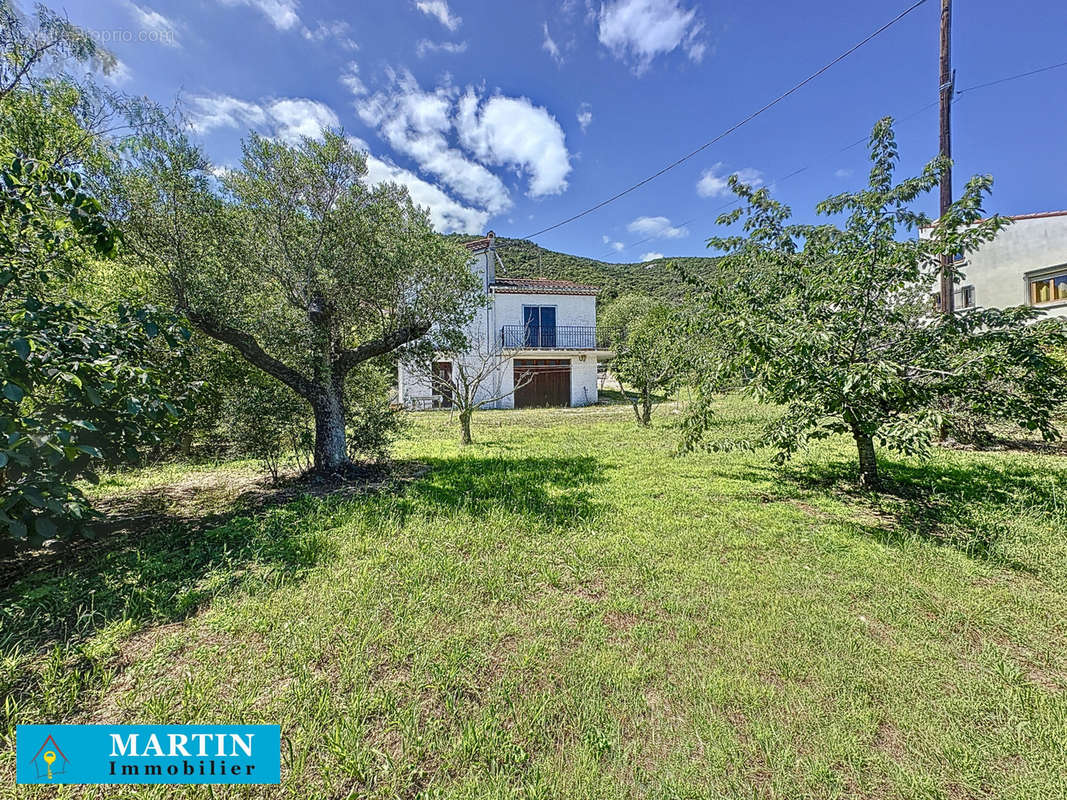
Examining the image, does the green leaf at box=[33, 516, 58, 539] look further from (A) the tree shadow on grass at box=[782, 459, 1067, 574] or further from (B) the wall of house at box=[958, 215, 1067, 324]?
(B) the wall of house at box=[958, 215, 1067, 324]

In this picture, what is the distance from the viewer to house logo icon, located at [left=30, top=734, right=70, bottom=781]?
167 cm

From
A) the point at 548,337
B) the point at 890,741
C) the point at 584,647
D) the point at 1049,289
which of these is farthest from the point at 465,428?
the point at 1049,289

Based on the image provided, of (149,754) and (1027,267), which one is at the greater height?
(1027,267)

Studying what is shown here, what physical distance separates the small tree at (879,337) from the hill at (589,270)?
28.4 meters

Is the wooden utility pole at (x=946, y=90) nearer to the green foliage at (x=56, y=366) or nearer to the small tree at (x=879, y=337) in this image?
the small tree at (x=879, y=337)

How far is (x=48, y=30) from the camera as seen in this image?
439 cm

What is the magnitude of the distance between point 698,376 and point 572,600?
4319 millimetres

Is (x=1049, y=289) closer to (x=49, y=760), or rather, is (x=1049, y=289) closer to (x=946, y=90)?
(x=946, y=90)

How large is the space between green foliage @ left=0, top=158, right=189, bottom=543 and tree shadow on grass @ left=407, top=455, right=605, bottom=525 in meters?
2.78

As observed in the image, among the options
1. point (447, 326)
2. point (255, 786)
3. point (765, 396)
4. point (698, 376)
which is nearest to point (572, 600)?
point (255, 786)

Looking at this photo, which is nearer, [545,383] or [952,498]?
[952,498]

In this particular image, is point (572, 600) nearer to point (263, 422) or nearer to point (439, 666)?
point (439, 666)

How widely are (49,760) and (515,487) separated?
4.37 meters

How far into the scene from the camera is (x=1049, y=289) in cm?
1189
